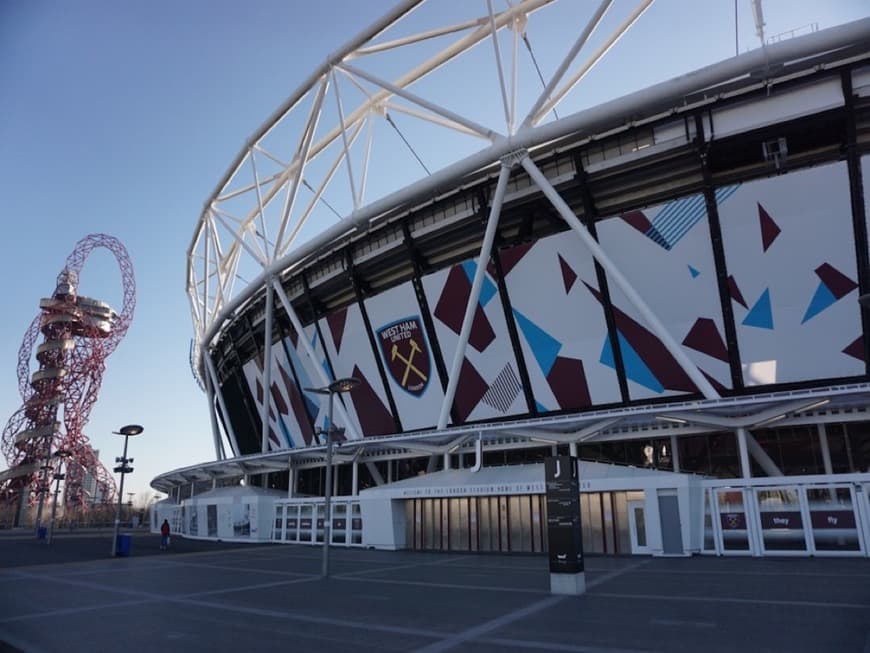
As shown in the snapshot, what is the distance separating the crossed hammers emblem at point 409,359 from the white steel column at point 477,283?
146 inches

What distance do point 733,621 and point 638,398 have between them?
15.6 m

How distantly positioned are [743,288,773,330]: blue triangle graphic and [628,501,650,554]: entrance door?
328 inches

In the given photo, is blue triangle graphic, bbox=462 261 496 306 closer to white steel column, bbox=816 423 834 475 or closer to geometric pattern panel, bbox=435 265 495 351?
geometric pattern panel, bbox=435 265 495 351

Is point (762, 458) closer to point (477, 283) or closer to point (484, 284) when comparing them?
point (477, 283)

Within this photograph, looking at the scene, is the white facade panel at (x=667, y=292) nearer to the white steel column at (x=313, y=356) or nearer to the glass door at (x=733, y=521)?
the glass door at (x=733, y=521)

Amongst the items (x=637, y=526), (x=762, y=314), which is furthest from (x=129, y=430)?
(x=762, y=314)

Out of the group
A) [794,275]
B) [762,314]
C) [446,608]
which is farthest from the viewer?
[762,314]

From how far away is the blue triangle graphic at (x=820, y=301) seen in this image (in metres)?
22.2

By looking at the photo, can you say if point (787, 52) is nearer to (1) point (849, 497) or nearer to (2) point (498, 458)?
(1) point (849, 497)

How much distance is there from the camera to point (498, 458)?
30.4 m

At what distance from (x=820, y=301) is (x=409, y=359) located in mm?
18864

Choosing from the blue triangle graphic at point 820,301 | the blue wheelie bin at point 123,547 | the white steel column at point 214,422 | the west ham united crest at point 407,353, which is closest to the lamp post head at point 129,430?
the blue wheelie bin at point 123,547

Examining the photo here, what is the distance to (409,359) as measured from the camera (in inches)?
1268

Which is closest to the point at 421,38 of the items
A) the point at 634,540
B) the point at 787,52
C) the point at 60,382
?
the point at 787,52
